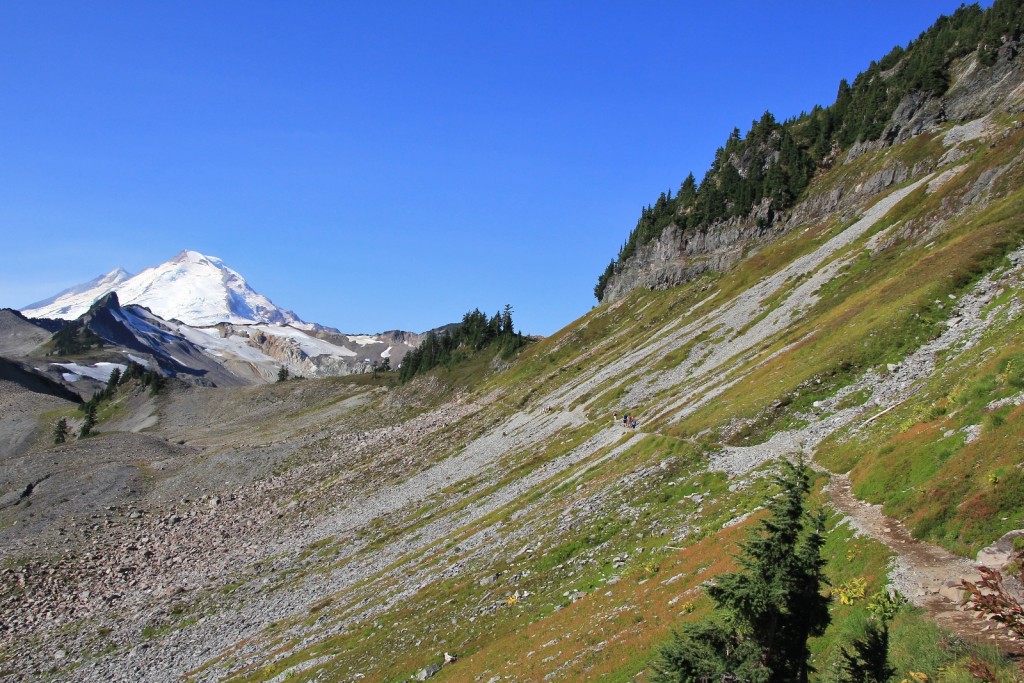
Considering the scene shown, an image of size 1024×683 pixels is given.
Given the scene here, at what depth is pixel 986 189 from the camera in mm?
65812

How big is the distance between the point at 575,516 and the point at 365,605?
16939 millimetres

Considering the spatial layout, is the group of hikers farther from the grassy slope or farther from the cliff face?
the cliff face

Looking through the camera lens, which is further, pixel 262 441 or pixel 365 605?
pixel 262 441

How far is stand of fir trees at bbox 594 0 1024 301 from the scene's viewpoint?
120 m

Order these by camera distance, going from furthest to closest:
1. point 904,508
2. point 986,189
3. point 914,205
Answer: point 914,205, point 986,189, point 904,508

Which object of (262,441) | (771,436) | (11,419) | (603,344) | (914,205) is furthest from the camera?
(11,419)

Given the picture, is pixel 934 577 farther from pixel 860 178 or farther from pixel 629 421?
pixel 860 178

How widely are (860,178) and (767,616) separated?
12657cm

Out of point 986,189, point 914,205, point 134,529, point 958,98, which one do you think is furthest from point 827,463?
point 958,98

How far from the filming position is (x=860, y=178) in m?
119

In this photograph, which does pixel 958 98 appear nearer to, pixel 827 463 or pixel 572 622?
pixel 827 463

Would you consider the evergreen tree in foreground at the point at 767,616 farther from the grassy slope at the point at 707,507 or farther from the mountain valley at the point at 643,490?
the grassy slope at the point at 707,507

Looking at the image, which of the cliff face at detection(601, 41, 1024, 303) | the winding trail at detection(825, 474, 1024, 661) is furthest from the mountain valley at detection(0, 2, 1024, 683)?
the cliff face at detection(601, 41, 1024, 303)

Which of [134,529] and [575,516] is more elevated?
[134,529]
